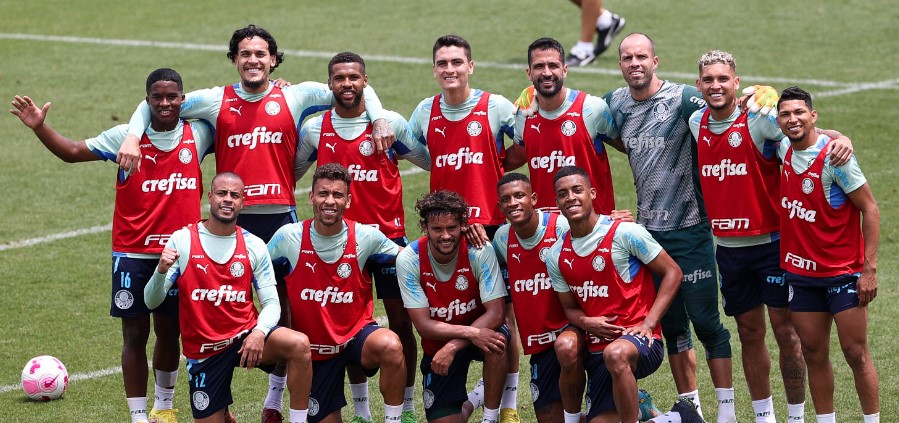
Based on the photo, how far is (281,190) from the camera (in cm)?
983

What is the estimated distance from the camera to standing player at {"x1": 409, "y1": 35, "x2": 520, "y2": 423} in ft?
31.7

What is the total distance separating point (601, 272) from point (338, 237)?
1.77 m

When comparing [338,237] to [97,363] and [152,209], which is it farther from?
[97,363]

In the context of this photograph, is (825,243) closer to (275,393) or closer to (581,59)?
(275,393)

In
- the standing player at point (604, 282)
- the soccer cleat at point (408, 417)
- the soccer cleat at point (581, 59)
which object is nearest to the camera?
the standing player at point (604, 282)

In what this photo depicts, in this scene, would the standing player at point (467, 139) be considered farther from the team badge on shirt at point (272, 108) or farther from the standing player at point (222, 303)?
the standing player at point (222, 303)

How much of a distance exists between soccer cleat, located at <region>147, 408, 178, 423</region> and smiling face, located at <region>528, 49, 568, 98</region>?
11.3 ft

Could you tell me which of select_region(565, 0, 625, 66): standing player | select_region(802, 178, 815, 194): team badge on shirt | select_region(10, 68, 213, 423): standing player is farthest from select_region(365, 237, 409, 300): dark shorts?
select_region(565, 0, 625, 66): standing player

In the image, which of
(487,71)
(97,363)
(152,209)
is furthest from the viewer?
(487,71)

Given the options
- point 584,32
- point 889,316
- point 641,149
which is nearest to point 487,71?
point 584,32

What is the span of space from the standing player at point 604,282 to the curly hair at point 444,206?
633mm

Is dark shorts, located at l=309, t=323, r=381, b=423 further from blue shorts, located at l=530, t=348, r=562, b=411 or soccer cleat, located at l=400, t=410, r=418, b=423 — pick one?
blue shorts, located at l=530, t=348, r=562, b=411

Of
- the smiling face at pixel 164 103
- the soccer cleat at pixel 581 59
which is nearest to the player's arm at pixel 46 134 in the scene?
the smiling face at pixel 164 103

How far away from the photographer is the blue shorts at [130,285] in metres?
9.62
